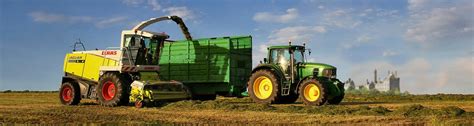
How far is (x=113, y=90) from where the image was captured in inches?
658

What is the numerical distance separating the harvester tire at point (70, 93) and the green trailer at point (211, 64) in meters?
3.19

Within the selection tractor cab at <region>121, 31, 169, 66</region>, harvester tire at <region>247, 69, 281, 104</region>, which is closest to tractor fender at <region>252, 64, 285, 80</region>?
harvester tire at <region>247, 69, 281, 104</region>

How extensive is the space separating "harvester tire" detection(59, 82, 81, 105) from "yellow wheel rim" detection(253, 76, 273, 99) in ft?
22.3

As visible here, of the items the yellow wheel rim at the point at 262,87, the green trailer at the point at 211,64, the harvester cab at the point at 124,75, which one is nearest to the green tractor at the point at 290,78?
the yellow wheel rim at the point at 262,87

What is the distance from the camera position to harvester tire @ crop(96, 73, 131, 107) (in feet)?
52.8

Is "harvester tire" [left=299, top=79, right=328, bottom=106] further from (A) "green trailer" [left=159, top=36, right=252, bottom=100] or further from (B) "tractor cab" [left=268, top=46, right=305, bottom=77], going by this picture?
(A) "green trailer" [left=159, top=36, right=252, bottom=100]

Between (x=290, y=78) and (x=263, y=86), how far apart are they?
39.2 inches

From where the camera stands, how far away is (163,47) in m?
18.3

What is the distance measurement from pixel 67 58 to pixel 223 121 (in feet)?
36.4

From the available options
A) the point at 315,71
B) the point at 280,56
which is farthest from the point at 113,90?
the point at 315,71

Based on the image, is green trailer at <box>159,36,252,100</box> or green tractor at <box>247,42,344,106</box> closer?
green tractor at <box>247,42,344,106</box>

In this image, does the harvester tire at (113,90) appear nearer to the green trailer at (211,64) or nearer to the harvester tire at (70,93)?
the harvester tire at (70,93)

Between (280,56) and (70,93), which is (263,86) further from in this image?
(70,93)

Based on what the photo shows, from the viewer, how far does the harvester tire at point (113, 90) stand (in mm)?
16094
